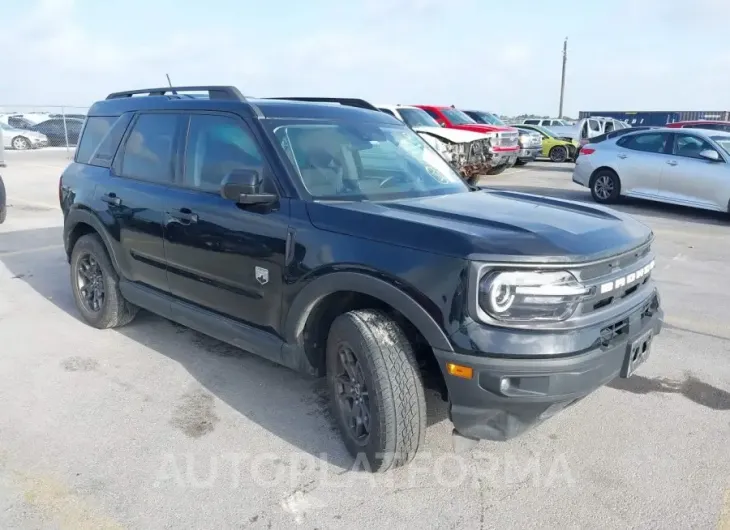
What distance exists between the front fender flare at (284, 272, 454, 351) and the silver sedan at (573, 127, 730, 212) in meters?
9.61

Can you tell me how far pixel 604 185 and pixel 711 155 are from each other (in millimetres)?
2015

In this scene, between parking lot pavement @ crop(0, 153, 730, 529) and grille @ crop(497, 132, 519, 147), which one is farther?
grille @ crop(497, 132, 519, 147)

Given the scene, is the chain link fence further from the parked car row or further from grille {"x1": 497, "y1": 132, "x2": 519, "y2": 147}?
grille {"x1": 497, "y1": 132, "x2": 519, "y2": 147}

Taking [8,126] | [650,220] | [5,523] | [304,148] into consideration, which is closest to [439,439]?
[304,148]

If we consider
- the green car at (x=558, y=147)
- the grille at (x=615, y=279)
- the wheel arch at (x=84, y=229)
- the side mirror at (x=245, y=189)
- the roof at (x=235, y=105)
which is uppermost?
the roof at (x=235, y=105)

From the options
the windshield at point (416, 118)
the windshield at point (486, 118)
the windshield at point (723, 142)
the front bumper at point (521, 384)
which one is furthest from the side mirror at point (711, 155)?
the windshield at point (486, 118)

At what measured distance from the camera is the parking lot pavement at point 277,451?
2.79 meters

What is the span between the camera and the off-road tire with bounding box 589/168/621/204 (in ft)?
39.5

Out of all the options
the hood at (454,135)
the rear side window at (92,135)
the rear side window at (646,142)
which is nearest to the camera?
the rear side window at (92,135)

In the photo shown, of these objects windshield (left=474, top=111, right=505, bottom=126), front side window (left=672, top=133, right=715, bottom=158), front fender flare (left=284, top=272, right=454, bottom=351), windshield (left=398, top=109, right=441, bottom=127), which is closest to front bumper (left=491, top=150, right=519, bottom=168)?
windshield (left=398, top=109, right=441, bottom=127)

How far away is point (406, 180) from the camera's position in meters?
3.85

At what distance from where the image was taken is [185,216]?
3.90m

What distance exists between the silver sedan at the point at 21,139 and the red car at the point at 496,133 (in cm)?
1691

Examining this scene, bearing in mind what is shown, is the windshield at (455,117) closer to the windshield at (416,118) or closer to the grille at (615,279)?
the windshield at (416,118)
